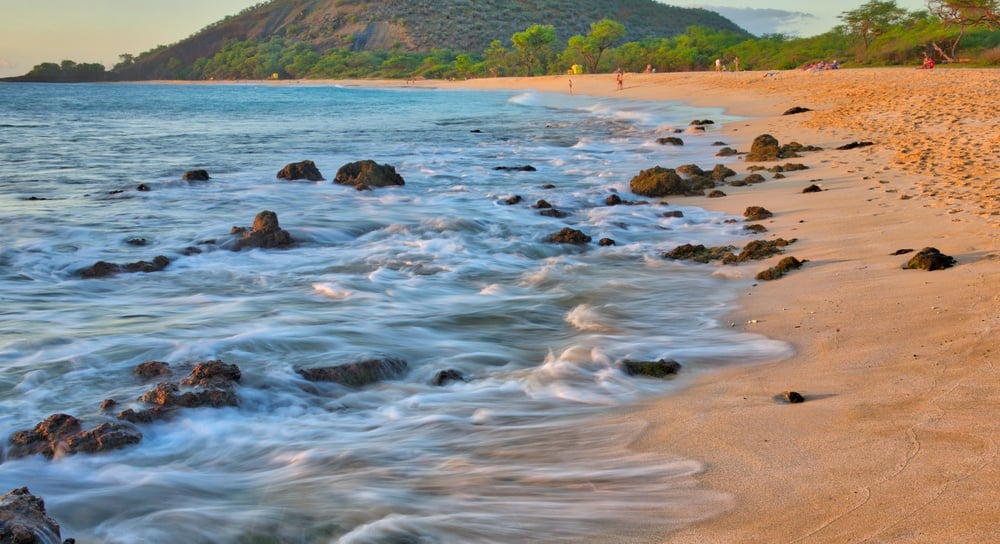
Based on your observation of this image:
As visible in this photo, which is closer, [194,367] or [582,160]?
[194,367]

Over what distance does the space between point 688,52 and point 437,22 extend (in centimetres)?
8066

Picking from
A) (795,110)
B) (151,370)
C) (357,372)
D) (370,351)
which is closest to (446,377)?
(357,372)

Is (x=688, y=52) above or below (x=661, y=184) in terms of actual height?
above

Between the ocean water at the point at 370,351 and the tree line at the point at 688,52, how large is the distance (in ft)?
108

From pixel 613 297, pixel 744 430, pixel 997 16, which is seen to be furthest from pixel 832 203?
pixel 997 16

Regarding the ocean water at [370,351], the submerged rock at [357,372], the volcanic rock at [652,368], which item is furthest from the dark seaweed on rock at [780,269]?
the submerged rock at [357,372]

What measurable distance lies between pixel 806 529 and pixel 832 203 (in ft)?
23.7

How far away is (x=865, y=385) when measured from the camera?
4.27m

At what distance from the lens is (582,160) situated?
16.8 m

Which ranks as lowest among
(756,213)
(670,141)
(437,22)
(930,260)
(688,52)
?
(756,213)

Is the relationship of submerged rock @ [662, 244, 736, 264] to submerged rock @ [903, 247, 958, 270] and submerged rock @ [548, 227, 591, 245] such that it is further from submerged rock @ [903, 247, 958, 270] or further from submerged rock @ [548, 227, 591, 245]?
submerged rock @ [903, 247, 958, 270]

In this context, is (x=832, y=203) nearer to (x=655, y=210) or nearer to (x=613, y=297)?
(x=655, y=210)

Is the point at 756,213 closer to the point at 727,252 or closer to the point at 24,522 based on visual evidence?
the point at 727,252

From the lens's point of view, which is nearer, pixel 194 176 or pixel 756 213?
pixel 756 213
